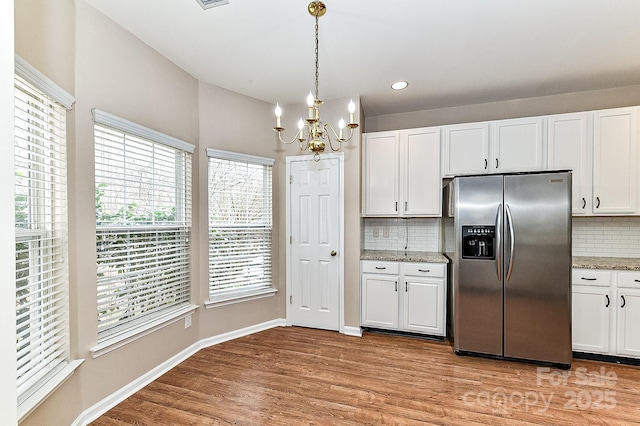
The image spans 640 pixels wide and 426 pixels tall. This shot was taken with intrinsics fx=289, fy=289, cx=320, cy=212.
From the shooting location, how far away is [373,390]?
2330 mm

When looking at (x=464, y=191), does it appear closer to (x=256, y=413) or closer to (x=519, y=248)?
(x=519, y=248)

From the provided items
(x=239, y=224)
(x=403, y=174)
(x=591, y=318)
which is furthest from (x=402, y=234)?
(x=239, y=224)

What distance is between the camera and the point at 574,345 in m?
2.83

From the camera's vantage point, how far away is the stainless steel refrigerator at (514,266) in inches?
106

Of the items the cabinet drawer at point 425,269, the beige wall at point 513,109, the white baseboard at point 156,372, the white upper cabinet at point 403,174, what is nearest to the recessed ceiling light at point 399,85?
the white upper cabinet at point 403,174

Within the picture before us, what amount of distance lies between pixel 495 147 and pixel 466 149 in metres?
0.29

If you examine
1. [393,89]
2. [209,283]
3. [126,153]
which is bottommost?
[209,283]

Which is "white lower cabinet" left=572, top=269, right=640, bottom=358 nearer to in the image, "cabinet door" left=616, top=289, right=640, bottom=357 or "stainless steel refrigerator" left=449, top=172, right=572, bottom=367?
"cabinet door" left=616, top=289, right=640, bottom=357

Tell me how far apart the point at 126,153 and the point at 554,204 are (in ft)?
12.4

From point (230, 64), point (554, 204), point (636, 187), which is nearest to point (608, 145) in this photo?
point (636, 187)

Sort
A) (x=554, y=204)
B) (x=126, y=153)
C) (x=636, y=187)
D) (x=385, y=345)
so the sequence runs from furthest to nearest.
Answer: (x=385, y=345) → (x=636, y=187) → (x=554, y=204) → (x=126, y=153)

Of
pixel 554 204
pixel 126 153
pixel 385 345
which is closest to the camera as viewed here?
pixel 126 153

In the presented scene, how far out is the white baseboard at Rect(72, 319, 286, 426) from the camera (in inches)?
78.7

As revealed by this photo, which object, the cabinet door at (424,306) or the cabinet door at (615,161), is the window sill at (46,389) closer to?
the cabinet door at (424,306)
